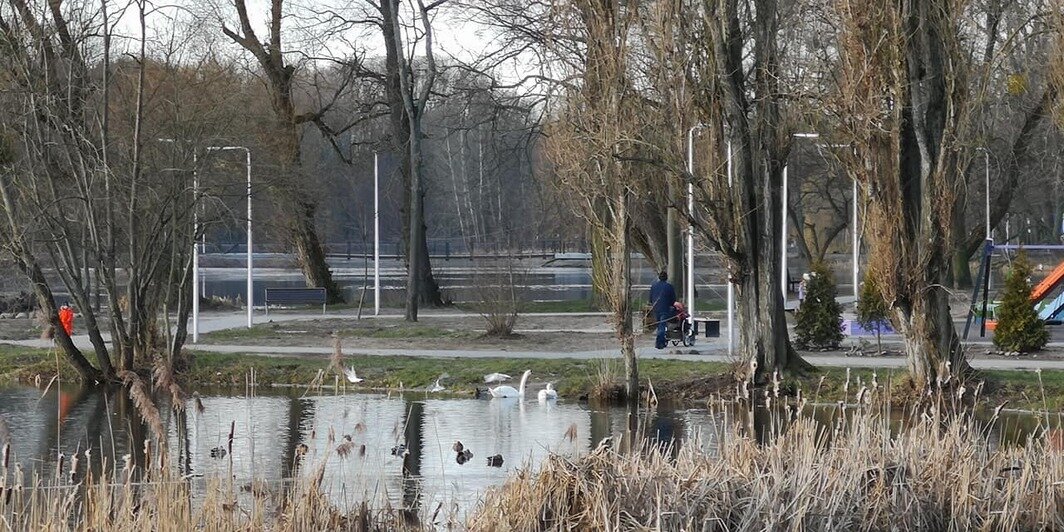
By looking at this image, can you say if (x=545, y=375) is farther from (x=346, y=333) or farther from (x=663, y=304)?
(x=346, y=333)

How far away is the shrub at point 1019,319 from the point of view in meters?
23.0

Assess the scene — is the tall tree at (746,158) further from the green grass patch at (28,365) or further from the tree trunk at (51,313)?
the green grass patch at (28,365)

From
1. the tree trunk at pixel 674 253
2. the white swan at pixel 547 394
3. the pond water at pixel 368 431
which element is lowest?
the pond water at pixel 368 431

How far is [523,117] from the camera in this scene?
35.1 meters

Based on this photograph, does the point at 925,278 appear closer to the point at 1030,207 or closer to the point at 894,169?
the point at 894,169

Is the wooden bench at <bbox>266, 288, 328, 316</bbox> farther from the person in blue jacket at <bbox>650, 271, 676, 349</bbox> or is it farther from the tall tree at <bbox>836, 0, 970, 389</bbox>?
the tall tree at <bbox>836, 0, 970, 389</bbox>

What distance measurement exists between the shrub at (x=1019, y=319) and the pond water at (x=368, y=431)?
20.8 feet

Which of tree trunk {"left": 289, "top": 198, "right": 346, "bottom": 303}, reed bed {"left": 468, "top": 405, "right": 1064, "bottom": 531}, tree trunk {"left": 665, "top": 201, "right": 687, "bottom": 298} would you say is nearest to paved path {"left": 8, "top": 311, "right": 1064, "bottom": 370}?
tree trunk {"left": 665, "top": 201, "right": 687, "bottom": 298}

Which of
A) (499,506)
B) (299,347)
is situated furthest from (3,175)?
(499,506)

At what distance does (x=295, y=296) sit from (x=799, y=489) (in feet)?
87.9

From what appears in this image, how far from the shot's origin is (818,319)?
78.9 feet

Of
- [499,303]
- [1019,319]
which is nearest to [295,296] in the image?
[499,303]

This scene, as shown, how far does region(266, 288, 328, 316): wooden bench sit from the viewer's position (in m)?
33.8

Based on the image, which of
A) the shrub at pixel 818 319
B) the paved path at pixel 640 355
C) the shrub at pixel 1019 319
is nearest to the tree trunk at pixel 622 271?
the paved path at pixel 640 355
